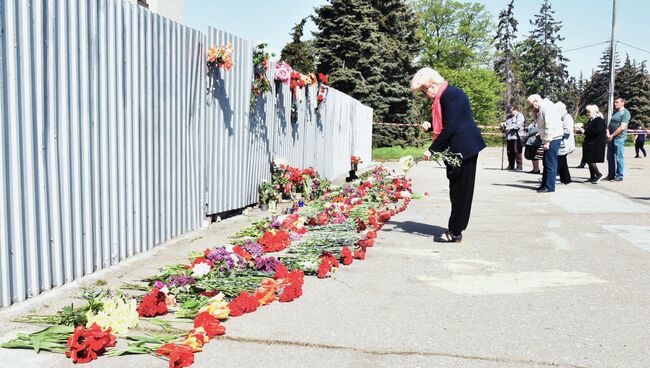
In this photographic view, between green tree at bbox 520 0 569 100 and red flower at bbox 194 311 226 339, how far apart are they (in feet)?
334

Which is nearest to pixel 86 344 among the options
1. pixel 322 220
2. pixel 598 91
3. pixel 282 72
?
pixel 322 220

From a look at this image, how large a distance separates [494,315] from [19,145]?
3.39m

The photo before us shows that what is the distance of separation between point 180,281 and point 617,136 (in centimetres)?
1453

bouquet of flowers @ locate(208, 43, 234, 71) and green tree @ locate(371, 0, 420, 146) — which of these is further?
green tree @ locate(371, 0, 420, 146)

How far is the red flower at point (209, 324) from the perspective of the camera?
3650 millimetres

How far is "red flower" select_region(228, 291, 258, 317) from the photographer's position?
414cm

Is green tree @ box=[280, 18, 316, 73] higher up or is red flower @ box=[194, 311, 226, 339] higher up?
green tree @ box=[280, 18, 316, 73]

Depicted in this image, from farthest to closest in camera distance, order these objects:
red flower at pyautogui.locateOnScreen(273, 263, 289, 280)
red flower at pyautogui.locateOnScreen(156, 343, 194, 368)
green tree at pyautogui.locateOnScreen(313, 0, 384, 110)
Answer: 1. green tree at pyautogui.locateOnScreen(313, 0, 384, 110)
2. red flower at pyautogui.locateOnScreen(273, 263, 289, 280)
3. red flower at pyautogui.locateOnScreen(156, 343, 194, 368)

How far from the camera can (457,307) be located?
451 centimetres

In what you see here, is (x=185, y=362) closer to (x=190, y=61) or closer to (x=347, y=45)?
(x=190, y=61)

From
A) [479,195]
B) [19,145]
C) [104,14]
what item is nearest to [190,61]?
[104,14]

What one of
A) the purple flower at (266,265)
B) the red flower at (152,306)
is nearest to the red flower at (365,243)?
the purple flower at (266,265)

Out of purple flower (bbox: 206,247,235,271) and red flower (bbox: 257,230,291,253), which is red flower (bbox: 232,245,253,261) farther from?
red flower (bbox: 257,230,291,253)

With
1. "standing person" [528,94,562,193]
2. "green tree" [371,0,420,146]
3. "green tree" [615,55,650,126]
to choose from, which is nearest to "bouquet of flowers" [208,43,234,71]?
"standing person" [528,94,562,193]
